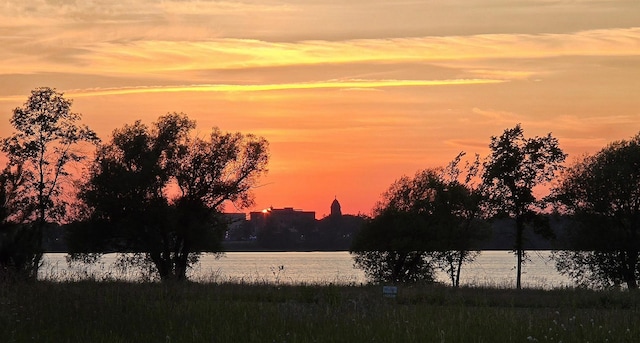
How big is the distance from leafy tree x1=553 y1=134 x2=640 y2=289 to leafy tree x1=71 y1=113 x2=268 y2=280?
82.1 ft

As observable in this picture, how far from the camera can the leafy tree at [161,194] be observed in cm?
6525

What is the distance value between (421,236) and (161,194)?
80.7 ft

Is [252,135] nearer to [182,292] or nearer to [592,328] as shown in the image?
[182,292]

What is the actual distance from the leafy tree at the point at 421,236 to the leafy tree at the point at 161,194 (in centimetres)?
1556

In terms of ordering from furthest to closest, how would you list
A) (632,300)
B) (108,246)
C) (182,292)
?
(108,246)
(632,300)
(182,292)

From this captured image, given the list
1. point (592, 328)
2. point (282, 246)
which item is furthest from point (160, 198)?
point (282, 246)

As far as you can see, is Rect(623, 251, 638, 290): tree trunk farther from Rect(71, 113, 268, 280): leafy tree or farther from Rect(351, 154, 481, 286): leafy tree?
Rect(71, 113, 268, 280): leafy tree

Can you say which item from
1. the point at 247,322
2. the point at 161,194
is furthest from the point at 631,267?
the point at 247,322

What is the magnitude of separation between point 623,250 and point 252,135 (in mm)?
29849

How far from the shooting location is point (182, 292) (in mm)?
25594

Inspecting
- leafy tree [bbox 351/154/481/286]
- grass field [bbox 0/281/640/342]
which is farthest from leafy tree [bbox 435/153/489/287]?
grass field [bbox 0/281/640/342]

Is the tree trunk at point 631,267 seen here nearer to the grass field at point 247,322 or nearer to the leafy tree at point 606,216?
the leafy tree at point 606,216

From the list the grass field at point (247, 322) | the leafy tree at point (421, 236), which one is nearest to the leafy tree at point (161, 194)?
the leafy tree at point (421, 236)

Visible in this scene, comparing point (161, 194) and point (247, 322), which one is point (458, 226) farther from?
point (247, 322)
